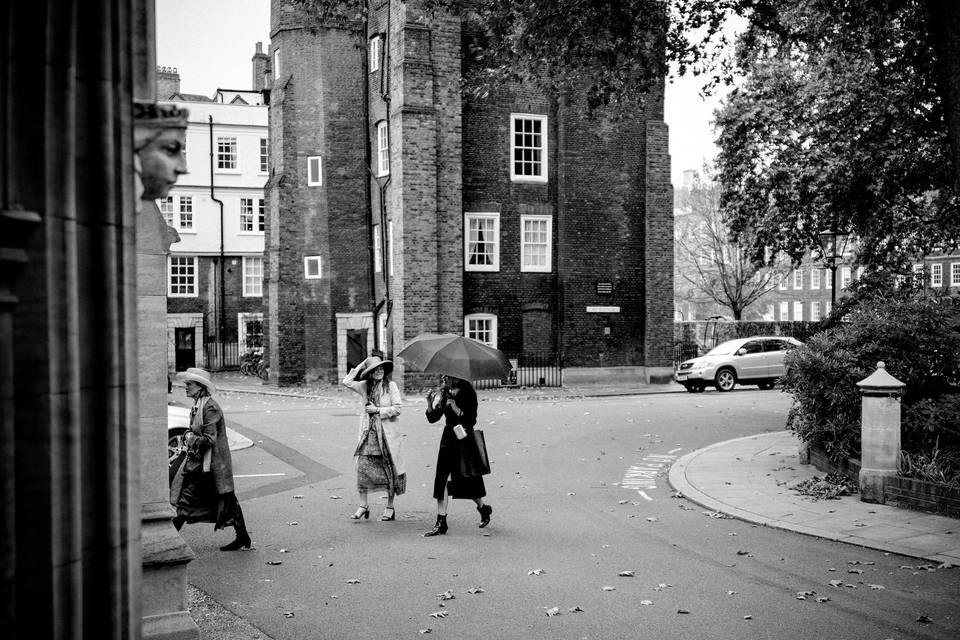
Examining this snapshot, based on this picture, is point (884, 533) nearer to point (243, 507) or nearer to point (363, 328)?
point (243, 507)

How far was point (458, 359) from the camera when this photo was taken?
9836 millimetres

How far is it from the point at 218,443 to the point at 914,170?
48.5 ft

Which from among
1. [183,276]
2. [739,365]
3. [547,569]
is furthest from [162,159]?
[183,276]

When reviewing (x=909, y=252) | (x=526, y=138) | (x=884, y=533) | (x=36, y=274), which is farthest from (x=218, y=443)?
(x=526, y=138)

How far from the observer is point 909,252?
23.4 m

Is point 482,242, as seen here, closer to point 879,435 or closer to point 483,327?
point 483,327

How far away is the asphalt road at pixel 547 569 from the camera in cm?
676

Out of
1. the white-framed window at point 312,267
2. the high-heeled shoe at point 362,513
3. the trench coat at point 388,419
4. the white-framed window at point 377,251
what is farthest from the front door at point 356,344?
the high-heeled shoe at point 362,513

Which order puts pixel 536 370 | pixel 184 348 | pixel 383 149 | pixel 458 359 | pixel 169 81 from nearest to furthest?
1. pixel 458 359
2. pixel 536 370
3. pixel 383 149
4. pixel 184 348
5. pixel 169 81

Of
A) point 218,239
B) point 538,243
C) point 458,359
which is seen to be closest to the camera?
point 458,359

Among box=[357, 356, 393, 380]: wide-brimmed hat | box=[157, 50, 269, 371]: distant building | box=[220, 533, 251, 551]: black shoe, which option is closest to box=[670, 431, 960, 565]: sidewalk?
box=[357, 356, 393, 380]: wide-brimmed hat

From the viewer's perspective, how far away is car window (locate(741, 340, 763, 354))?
31955mm

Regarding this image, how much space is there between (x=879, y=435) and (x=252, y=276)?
135 ft

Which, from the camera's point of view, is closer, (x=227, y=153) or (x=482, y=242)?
(x=482, y=242)
